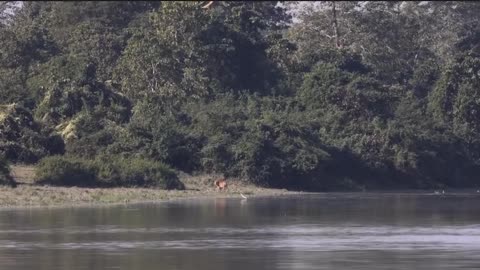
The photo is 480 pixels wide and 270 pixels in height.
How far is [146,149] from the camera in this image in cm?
6525

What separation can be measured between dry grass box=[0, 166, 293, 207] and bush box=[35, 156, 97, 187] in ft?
2.26

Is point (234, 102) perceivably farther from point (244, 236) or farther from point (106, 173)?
point (244, 236)

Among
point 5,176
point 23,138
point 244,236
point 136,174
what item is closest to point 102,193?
point 5,176

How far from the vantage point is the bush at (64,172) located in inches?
2254

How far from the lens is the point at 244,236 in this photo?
37719mm

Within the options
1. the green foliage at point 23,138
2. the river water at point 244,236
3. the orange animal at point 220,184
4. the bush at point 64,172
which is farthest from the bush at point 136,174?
the river water at point 244,236

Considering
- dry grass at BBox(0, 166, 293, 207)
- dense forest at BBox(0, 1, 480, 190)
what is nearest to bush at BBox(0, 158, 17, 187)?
dense forest at BBox(0, 1, 480, 190)

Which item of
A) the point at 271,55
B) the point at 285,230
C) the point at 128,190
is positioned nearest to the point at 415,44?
the point at 271,55

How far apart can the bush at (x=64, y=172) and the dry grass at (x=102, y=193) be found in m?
0.69

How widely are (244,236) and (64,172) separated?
21.8m

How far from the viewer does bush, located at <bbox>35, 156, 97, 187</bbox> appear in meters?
57.2

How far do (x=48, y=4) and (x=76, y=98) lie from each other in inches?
1763

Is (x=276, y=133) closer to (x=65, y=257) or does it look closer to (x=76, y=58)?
(x=76, y=58)

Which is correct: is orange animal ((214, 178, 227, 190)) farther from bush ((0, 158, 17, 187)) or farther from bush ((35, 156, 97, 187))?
bush ((0, 158, 17, 187))
